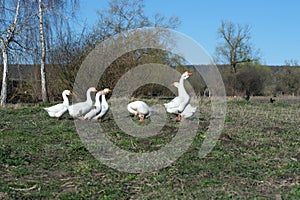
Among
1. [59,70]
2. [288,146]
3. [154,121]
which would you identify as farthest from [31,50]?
[288,146]

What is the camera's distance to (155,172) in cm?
609

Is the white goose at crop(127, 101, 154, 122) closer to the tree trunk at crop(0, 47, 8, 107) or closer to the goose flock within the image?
the goose flock

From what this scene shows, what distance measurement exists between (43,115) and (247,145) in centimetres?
704

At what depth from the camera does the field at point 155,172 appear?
16.8 ft

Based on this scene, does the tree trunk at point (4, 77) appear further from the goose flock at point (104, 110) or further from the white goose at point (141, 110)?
the white goose at point (141, 110)

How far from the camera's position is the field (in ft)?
16.8

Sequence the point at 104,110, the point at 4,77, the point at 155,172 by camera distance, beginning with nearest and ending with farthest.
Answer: the point at 155,172, the point at 104,110, the point at 4,77

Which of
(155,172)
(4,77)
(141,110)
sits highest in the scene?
(4,77)

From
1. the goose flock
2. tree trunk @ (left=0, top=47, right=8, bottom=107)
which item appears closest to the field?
the goose flock

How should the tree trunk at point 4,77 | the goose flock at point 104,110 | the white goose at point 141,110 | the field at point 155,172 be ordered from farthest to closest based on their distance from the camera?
the tree trunk at point 4,77 < the white goose at point 141,110 < the goose flock at point 104,110 < the field at point 155,172

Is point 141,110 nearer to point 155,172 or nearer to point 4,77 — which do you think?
point 155,172

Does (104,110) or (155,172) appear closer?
(155,172)

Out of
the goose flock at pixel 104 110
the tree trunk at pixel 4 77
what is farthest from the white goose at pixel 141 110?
the tree trunk at pixel 4 77

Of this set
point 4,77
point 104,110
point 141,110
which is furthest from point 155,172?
point 4,77
